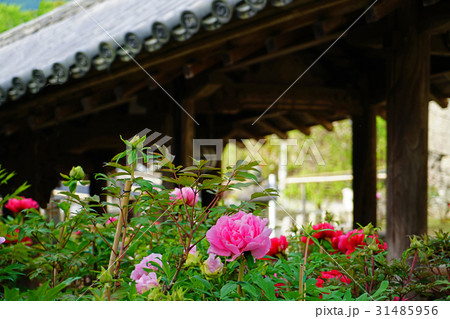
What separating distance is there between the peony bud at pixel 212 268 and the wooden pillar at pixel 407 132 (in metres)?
1.46

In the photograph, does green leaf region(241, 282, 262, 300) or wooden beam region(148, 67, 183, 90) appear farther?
wooden beam region(148, 67, 183, 90)

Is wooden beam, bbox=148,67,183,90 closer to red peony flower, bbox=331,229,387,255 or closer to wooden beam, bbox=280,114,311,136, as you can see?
red peony flower, bbox=331,229,387,255

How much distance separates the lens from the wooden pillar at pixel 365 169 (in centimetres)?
337

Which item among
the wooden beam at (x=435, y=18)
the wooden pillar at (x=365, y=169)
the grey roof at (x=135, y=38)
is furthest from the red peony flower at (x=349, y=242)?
the wooden pillar at (x=365, y=169)

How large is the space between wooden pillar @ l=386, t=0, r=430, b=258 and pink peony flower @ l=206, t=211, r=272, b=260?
1492 millimetres

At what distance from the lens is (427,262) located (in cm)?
82

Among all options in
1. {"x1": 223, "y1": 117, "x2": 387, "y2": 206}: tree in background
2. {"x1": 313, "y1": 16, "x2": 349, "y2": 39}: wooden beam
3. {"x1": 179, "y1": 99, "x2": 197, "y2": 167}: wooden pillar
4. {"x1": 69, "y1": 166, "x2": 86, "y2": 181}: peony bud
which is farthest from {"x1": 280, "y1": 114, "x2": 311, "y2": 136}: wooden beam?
{"x1": 223, "y1": 117, "x2": 387, "y2": 206}: tree in background

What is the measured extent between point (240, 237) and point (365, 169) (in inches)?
116

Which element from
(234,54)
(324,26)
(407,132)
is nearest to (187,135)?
(234,54)

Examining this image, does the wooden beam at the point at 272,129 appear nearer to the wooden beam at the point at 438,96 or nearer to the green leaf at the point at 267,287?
the wooden beam at the point at 438,96

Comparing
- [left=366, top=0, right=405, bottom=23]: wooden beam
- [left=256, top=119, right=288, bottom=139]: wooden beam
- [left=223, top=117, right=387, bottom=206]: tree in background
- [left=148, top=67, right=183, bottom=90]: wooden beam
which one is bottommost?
[left=148, top=67, right=183, bottom=90]: wooden beam

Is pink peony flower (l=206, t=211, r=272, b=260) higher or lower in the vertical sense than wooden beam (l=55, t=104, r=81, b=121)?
lower

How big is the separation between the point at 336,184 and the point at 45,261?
363 inches

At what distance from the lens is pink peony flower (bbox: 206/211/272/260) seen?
605 mm
